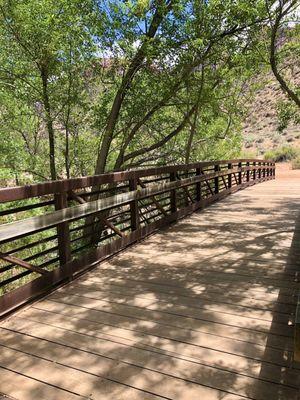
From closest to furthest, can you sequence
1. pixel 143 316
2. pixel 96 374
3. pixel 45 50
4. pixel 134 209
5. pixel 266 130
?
pixel 96 374 → pixel 143 316 → pixel 134 209 → pixel 45 50 → pixel 266 130

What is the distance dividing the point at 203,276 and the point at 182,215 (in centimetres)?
352

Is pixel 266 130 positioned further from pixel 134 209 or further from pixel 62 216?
pixel 62 216

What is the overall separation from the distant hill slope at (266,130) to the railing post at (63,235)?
123 feet

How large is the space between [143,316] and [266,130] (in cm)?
5310

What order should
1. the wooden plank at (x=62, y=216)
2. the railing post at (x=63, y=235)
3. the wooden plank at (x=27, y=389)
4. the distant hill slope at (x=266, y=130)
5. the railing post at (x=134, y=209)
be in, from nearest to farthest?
the wooden plank at (x=27, y=389)
the wooden plank at (x=62, y=216)
the railing post at (x=63, y=235)
the railing post at (x=134, y=209)
the distant hill slope at (x=266, y=130)

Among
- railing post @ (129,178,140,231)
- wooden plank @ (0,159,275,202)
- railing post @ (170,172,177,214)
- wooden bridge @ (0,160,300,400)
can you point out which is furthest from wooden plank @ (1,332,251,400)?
railing post @ (170,172,177,214)

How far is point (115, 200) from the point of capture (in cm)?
526

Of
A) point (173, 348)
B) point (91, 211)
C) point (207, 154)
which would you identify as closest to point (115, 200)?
point (91, 211)

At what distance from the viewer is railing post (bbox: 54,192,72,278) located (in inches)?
164

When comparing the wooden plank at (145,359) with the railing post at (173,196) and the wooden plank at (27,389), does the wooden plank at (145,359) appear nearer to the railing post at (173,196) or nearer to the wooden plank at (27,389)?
the wooden plank at (27,389)

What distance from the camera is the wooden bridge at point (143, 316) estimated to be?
2576 millimetres

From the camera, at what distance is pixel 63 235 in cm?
427

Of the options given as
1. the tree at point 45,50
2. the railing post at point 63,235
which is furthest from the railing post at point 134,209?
the tree at point 45,50

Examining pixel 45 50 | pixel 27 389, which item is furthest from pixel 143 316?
→ pixel 45 50
